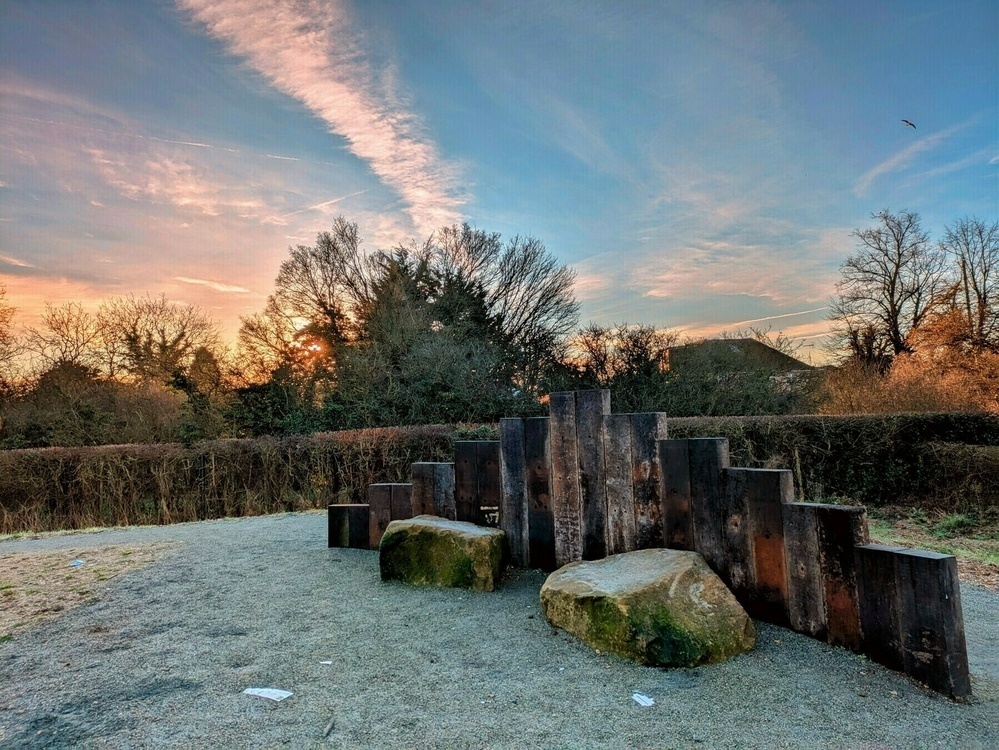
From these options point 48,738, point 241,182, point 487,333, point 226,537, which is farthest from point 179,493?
point 487,333

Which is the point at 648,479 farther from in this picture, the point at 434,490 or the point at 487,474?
the point at 434,490

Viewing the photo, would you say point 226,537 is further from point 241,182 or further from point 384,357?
point 384,357

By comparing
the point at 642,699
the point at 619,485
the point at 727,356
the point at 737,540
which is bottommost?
the point at 642,699

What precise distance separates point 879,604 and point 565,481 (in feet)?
6.40

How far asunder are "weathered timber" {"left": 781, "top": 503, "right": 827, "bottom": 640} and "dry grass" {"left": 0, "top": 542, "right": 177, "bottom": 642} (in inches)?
179

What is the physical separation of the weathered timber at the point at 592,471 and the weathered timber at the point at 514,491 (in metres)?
0.51

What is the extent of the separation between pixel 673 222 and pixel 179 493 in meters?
9.21

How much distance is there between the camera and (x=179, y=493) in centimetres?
910

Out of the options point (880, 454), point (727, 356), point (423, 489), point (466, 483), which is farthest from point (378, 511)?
point (727, 356)

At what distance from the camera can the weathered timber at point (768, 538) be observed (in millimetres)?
3160

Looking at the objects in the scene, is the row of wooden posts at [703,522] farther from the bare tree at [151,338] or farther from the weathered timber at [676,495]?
the bare tree at [151,338]

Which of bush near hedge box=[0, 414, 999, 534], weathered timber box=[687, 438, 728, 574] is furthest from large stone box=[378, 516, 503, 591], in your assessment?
bush near hedge box=[0, 414, 999, 534]

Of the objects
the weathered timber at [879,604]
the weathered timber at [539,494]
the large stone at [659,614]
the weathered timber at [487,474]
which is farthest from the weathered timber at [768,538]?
the weathered timber at [487,474]

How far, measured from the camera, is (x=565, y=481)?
13.4 feet
